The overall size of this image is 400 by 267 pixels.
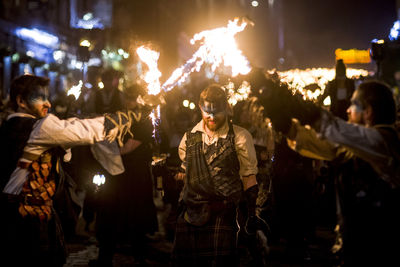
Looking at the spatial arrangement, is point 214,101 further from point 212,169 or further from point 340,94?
point 340,94

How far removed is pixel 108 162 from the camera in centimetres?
665

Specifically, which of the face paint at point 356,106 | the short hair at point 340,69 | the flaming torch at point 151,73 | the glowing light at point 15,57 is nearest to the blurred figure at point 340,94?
the short hair at point 340,69

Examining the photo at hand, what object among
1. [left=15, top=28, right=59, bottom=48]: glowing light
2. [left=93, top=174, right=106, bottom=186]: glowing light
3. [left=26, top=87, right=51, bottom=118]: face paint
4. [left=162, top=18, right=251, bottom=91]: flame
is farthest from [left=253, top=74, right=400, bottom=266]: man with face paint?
[left=15, top=28, right=59, bottom=48]: glowing light

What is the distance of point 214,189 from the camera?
5238mm

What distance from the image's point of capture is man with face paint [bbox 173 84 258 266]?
5.22 metres

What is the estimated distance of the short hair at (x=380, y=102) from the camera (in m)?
3.94

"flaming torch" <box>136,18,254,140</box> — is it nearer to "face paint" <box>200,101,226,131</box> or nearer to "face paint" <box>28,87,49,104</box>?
"face paint" <box>200,101,226,131</box>

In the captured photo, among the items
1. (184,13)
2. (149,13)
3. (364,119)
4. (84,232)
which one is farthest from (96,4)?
(364,119)

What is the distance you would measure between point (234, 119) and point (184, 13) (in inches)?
1597

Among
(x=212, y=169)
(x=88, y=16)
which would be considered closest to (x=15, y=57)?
(x=88, y=16)

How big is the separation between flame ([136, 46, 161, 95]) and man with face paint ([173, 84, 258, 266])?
2.01 ft

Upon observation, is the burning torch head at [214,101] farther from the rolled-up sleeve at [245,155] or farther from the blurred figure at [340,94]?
the blurred figure at [340,94]

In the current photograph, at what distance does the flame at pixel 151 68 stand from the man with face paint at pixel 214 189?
2.01 feet

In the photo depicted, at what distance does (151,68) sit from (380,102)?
2503 mm
